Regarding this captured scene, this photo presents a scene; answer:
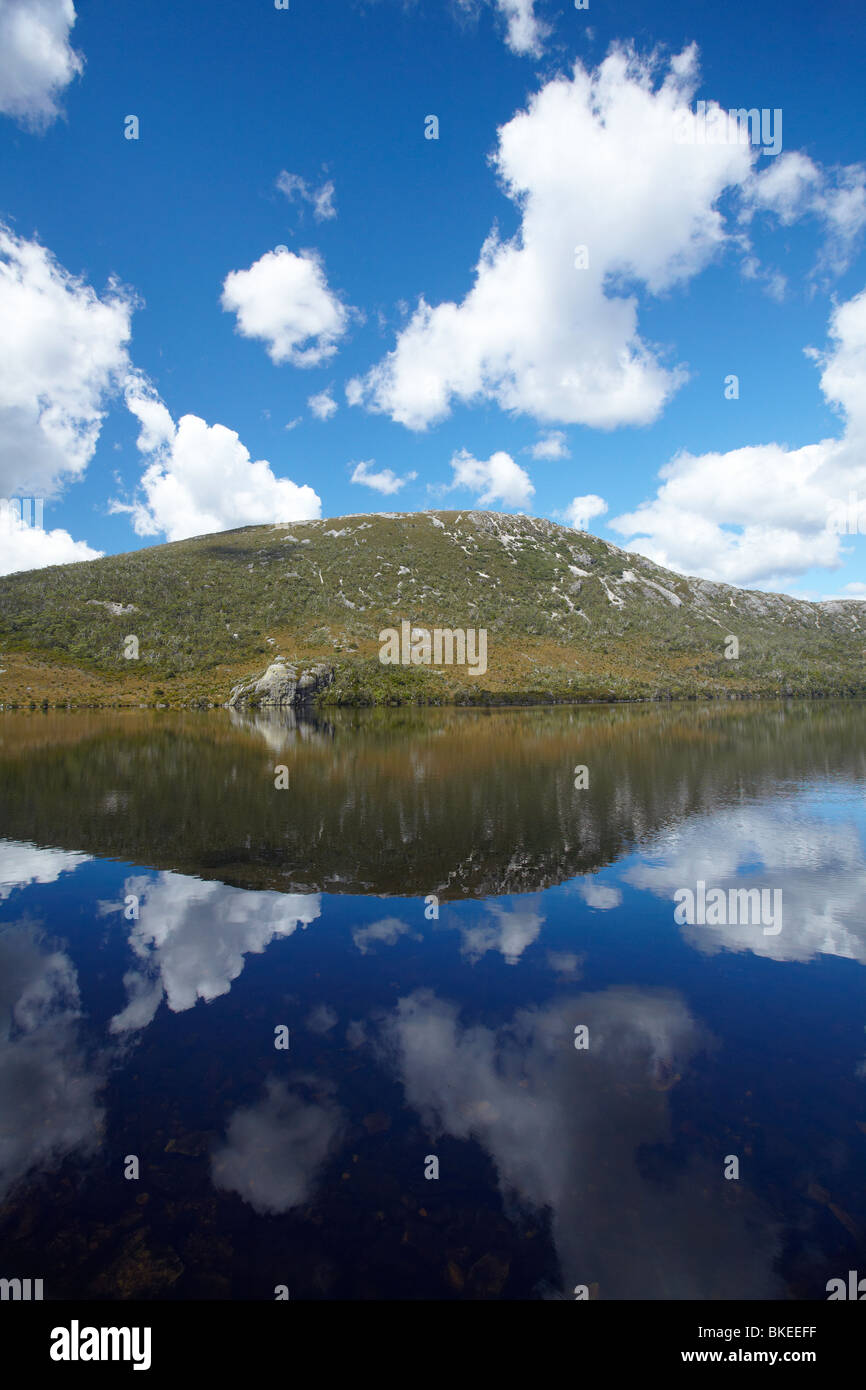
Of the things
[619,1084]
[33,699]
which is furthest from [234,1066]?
[33,699]

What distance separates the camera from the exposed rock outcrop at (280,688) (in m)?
136

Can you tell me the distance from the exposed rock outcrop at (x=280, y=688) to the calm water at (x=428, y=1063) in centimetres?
10631

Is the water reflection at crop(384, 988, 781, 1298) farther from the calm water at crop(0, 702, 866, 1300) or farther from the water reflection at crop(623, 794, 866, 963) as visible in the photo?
the water reflection at crop(623, 794, 866, 963)

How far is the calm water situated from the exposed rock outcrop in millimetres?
106315

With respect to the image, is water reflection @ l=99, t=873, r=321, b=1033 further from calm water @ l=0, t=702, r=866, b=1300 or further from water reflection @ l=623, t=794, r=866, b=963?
water reflection @ l=623, t=794, r=866, b=963

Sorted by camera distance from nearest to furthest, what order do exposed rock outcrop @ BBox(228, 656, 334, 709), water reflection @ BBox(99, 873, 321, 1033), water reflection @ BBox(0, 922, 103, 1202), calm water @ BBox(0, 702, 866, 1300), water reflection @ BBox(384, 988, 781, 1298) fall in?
water reflection @ BBox(384, 988, 781, 1298)
calm water @ BBox(0, 702, 866, 1300)
water reflection @ BBox(0, 922, 103, 1202)
water reflection @ BBox(99, 873, 321, 1033)
exposed rock outcrop @ BBox(228, 656, 334, 709)

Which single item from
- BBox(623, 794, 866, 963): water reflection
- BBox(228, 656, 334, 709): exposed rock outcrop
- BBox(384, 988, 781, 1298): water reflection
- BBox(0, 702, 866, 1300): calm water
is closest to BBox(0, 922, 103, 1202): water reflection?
BBox(0, 702, 866, 1300): calm water

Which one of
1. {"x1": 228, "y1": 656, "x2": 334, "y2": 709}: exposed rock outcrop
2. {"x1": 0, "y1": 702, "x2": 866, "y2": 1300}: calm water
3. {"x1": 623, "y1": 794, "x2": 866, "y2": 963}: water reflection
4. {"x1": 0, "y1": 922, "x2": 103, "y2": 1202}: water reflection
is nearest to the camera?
{"x1": 0, "y1": 702, "x2": 866, "y2": 1300}: calm water

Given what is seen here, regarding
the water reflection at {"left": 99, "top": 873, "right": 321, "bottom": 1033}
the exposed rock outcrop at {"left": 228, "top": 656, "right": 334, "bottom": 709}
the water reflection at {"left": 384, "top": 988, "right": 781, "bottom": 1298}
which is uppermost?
the exposed rock outcrop at {"left": 228, "top": 656, "right": 334, "bottom": 709}

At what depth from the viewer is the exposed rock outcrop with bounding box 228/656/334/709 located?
5344 inches

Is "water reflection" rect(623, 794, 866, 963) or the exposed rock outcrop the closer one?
"water reflection" rect(623, 794, 866, 963)

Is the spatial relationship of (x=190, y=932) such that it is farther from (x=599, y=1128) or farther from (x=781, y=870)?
(x=781, y=870)

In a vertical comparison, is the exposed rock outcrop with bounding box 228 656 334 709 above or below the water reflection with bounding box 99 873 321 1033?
above

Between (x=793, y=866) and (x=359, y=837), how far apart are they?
61.7 feet
